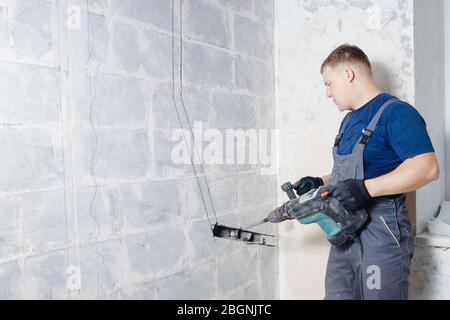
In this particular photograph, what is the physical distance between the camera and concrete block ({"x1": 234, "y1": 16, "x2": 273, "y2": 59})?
1.91 m

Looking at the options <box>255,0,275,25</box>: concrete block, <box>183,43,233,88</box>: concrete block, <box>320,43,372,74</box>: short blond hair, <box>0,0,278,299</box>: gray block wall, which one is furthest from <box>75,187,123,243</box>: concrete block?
<box>255,0,275,25</box>: concrete block

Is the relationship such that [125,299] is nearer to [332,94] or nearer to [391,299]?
[391,299]

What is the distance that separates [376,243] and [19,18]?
1.32 meters

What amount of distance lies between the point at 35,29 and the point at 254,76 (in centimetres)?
112

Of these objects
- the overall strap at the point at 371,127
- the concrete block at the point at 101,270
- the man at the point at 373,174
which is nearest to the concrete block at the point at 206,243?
the concrete block at the point at 101,270

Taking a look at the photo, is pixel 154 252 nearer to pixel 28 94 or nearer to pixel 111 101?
pixel 111 101

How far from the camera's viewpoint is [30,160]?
1140mm

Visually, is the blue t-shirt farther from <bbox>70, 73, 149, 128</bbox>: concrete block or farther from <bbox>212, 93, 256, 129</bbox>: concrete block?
<bbox>70, 73, 149, 128</bbox>: concrete block

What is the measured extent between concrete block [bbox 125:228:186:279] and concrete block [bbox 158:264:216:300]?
0.20 ft

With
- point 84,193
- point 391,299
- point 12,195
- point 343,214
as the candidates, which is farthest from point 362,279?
Answer: point 12,195

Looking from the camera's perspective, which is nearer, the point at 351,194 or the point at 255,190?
the point at 351,194

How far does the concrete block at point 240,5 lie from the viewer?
6.02ft

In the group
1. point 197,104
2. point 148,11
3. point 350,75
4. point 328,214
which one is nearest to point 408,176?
point 328,214

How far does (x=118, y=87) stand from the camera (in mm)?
1373
